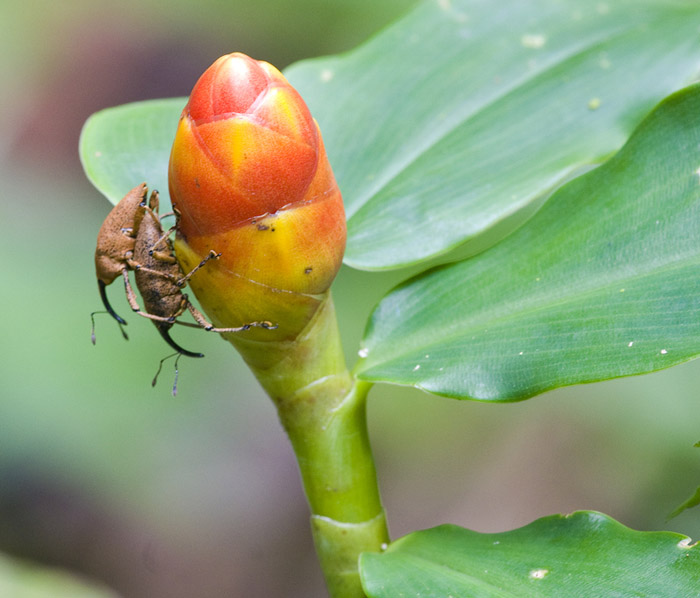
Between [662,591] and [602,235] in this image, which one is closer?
[662,591]

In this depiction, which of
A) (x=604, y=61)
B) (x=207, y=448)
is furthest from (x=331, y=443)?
(x=207, y=448)

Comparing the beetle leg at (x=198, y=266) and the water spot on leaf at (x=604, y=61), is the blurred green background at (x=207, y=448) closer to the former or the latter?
the water spot on leaf at (x=604, y=61)

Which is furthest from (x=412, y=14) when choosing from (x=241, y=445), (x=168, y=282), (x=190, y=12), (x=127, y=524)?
(x=190, y=12)

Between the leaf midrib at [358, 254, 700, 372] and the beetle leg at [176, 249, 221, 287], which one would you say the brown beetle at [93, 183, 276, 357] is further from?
the leaf midrib at [358, 254, 700, 372]

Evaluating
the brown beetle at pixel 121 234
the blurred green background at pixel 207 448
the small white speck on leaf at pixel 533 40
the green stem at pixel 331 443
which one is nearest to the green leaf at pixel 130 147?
the brown beetle at pixel 121 234

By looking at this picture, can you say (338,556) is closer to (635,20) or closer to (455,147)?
(455,147)

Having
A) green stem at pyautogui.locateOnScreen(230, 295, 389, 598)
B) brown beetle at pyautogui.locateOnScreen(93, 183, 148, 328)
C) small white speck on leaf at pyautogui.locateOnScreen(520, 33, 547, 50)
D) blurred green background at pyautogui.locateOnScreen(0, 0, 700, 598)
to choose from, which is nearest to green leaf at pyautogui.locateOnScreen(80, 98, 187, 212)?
brown beetle at pyautogui.locateOnScreen(93, 183, 148, 328)
